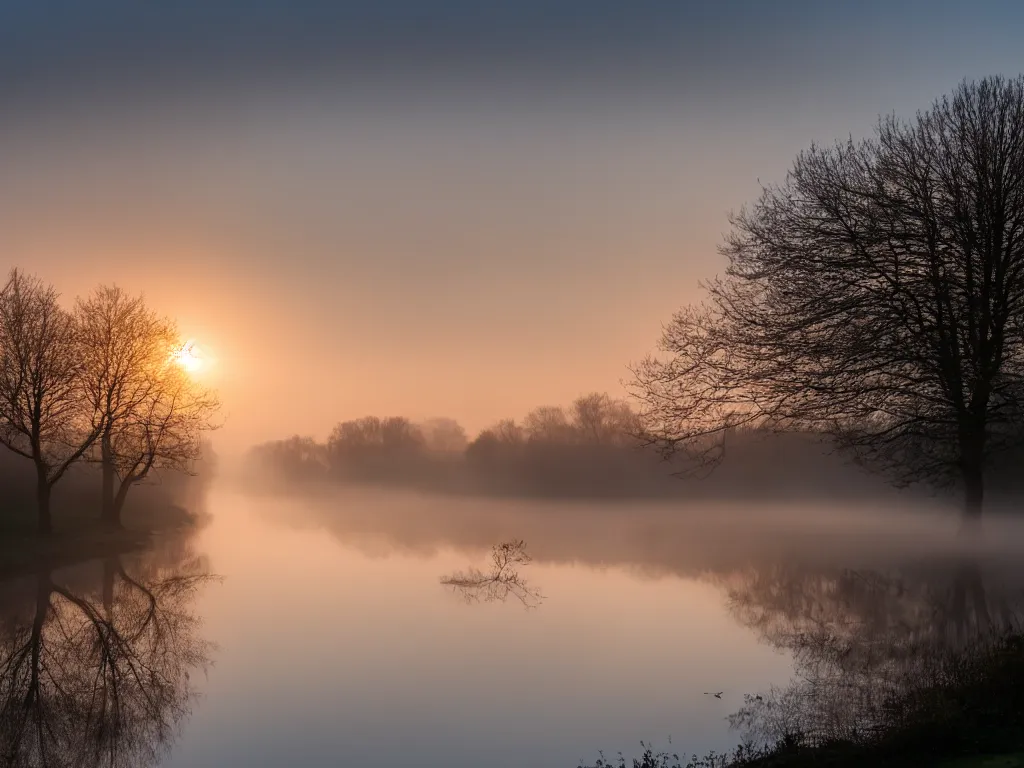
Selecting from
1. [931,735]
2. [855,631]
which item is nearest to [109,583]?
[855,631]

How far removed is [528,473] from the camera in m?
68.6

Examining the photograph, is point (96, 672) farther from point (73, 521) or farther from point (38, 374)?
point (73, 521)

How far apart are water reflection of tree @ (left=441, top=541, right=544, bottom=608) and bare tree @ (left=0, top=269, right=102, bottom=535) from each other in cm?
1513

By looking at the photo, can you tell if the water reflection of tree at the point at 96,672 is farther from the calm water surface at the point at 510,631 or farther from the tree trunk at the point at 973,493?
the tree trunk at the point at 973,493

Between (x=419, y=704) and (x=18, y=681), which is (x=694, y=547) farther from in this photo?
(x=18, y=681)

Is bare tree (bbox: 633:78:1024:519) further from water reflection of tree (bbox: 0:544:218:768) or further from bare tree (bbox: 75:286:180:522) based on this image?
bare tree (bbox: 75:286:180:522)

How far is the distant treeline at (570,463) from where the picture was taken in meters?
54.1

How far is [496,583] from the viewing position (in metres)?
21.5

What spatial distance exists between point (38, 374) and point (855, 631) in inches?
1048

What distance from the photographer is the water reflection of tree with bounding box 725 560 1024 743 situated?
9.67 m

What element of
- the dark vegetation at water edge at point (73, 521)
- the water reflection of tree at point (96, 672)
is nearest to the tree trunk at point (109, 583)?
the water reflection of tree at point (96, 672)

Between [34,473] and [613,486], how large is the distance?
37.4 meters

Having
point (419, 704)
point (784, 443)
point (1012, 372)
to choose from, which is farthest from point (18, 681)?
point (784, 443)

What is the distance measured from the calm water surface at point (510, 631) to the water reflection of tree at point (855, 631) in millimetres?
107
